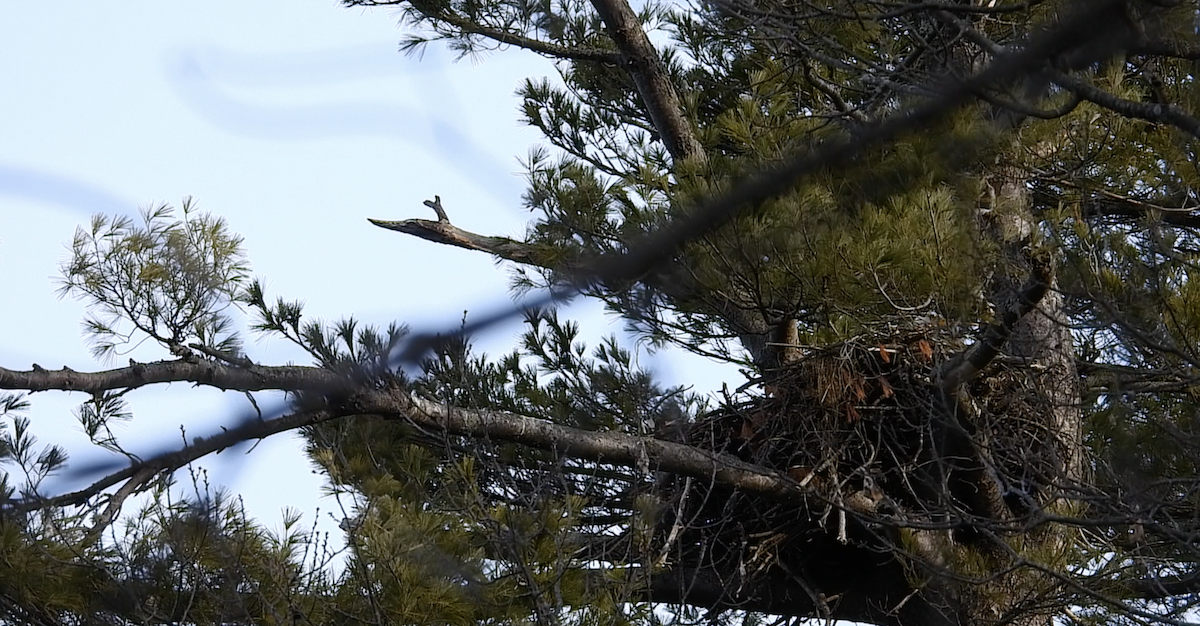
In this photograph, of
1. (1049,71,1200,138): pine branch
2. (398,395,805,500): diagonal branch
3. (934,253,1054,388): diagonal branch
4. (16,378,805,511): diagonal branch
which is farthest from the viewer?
(398,395,805,500): diagonal branch

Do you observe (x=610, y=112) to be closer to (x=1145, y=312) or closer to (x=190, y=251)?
(x=1145, y=312)

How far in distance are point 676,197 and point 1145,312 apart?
153 cm

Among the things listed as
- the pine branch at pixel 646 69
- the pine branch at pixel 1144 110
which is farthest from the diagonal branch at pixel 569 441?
the pine branch at pixel 1144 110

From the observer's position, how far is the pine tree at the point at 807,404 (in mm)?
3549

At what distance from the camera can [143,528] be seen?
415cm

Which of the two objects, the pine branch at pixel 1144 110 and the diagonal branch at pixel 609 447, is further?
the diagonal branch at pixel 609 447

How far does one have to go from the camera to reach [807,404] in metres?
4.86

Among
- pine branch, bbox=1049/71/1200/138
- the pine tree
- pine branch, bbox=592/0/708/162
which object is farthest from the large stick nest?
pine branch, bbox=1049/71/1200/138

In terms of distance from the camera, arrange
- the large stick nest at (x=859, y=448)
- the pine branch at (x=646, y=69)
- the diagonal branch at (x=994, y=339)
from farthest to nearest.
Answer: the pine branch at (x=646, y=69), the large stick nest at (x=859, y=448), the diagonal branch at (x=994, y=339)

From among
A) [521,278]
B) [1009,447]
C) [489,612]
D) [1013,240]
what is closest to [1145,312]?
[1013,240]

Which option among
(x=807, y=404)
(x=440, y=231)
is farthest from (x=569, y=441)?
(x=440, y=231)

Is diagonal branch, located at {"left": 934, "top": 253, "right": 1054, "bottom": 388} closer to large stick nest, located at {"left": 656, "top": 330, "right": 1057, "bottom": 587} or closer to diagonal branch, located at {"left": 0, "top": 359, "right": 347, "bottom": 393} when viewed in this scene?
large stick nest, located at {"left": 656, "top": 330, "right": 1057, "bottom": 587}

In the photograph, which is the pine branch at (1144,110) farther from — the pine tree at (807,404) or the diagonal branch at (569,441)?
the diagonal branch at (569,441)

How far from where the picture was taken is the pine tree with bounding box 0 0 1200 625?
3.55 m
